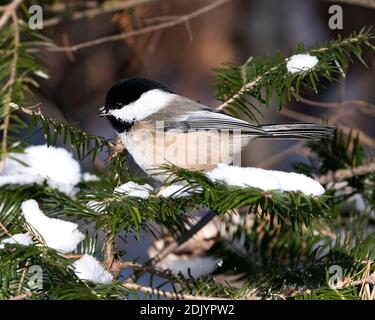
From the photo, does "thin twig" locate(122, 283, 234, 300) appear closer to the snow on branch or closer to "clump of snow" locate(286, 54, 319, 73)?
the snow on branch

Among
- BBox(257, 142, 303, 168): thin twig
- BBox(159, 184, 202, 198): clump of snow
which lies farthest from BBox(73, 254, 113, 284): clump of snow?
BBox(257, 142, 303, 168): thin twig

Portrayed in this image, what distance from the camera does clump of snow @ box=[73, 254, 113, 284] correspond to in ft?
2.96

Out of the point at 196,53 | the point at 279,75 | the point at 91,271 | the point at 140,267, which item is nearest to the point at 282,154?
the point at 279,75

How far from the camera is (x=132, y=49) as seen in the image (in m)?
2.44

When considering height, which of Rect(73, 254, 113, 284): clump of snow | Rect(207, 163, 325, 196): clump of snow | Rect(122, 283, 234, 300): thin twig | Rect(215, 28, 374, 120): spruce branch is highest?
Rect(215, 28, 374, 120): spruce branch

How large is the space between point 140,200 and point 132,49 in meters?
1.54

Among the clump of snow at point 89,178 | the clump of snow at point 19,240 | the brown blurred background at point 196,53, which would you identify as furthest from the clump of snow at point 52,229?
the brown blurred background at point 196,53

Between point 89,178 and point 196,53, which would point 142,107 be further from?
point 196,53

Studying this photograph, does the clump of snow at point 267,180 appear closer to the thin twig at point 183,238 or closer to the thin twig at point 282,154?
the thin twig at point 183,238

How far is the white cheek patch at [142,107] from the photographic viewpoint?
4.58ft

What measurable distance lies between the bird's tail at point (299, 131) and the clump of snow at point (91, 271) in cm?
51

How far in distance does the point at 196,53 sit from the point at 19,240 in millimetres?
1779

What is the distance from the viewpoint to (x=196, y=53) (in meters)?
2.58
